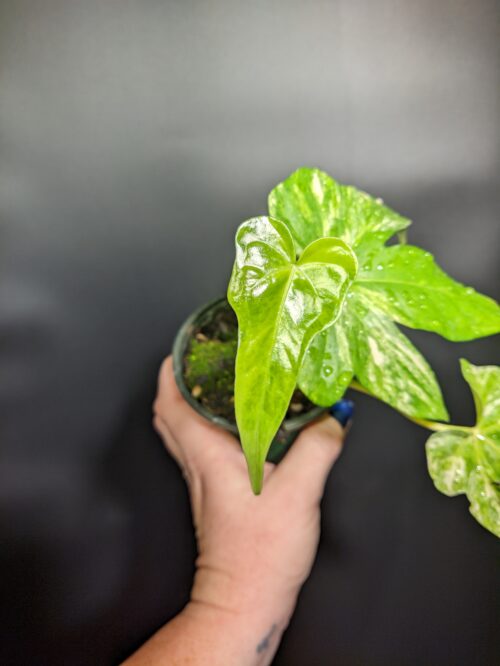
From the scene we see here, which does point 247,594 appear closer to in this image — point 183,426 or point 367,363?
point 183,426

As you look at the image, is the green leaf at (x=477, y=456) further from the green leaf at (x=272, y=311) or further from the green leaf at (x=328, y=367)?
the green leaf at (x=272, y=311)

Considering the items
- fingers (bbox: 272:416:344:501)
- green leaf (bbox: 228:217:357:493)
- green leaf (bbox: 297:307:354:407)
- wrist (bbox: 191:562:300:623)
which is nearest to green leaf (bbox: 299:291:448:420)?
green leaf (bbox: 297:307:354:407)

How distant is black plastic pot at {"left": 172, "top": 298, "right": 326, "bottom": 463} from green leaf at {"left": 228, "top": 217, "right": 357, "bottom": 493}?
0.93ft

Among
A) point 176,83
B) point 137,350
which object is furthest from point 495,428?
point 176,83

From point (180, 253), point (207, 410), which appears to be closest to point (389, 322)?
point (207, 410)

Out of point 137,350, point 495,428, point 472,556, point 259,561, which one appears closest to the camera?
point 495,428

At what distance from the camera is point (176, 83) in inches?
41.7

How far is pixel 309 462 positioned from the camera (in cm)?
74

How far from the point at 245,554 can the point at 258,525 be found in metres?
0.04

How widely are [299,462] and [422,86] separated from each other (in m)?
0.76

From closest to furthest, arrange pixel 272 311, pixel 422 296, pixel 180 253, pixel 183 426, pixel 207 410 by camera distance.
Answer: pixel 272 311, pixel 422 296, pixel 207 410, pixel 183 426, pixel 180 253

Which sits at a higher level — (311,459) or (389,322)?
(389,322)

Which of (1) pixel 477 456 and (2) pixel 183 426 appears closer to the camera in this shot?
(1) pixel 477 456

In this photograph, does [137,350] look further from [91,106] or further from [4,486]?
[91,106]
